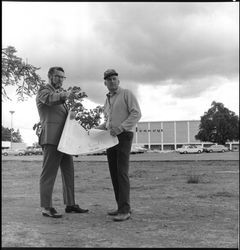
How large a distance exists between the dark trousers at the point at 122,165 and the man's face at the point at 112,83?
0.46 m

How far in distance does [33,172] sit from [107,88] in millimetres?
4744

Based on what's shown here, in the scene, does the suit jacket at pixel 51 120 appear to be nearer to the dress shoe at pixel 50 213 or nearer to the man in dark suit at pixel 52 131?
the man in dark suit at pixel 52 131

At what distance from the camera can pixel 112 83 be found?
3.52 m

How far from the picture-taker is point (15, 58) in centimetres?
236

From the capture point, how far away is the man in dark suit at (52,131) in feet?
10.9

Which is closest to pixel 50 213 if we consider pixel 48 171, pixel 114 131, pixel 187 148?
pixel 48 171

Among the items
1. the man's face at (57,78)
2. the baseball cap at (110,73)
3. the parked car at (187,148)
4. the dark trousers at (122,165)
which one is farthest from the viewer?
the parked car at (187,148)

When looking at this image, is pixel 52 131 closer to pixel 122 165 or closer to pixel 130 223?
pixel 122 165

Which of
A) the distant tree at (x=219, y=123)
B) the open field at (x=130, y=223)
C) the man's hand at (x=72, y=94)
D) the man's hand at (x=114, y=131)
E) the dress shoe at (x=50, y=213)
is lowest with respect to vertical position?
the open field at (x=130, y=223)

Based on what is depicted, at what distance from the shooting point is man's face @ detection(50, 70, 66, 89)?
10.4 feet

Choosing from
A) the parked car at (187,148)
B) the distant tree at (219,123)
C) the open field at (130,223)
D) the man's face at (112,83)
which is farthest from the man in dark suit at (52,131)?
the parked car at (187,148)

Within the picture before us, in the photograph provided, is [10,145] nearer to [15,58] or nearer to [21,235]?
[15,58]

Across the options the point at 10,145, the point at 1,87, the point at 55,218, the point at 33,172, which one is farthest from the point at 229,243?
the point at 33,172

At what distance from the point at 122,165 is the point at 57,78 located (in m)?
1.12
